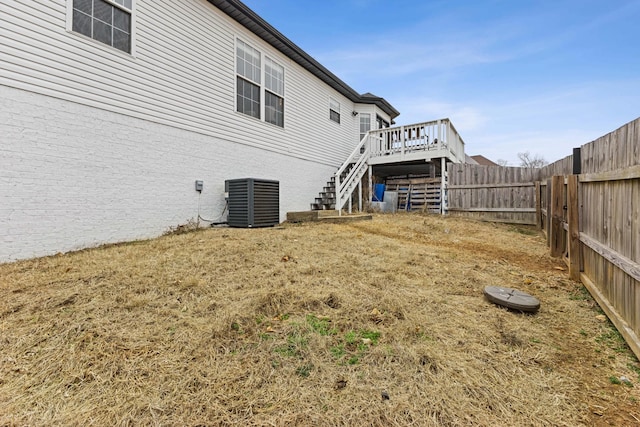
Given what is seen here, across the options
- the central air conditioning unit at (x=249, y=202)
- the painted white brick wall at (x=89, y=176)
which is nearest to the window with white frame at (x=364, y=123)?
the central air conditioning unit at (x=249, y=202)

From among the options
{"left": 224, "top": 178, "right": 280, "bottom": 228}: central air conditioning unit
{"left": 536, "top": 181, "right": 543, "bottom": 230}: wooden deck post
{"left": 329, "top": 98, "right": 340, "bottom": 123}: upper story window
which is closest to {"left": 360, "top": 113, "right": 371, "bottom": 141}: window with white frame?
{"left": 329, "top": 98, "right": 340, "bottom": 123}: upper story window

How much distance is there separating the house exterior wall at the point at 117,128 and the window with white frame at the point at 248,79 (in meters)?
0.22

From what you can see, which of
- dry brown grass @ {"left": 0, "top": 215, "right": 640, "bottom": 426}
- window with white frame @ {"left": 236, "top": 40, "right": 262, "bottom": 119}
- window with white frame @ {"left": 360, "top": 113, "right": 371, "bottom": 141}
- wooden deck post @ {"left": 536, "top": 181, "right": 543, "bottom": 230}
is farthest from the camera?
window with white frame @ {"left": 360, "top": 113, "right": 371, "bottom": 141}

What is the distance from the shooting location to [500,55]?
12438 mm

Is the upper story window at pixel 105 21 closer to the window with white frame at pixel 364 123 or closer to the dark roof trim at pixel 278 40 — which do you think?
the dark roof trim at pixel 278 40

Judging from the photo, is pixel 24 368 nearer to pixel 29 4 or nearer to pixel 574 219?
pixel 29 4

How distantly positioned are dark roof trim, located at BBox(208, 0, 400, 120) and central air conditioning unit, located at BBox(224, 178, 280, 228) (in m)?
4.14

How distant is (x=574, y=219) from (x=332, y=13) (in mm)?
12380

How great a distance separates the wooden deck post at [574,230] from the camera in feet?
12.4

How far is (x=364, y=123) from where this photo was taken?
13.8m

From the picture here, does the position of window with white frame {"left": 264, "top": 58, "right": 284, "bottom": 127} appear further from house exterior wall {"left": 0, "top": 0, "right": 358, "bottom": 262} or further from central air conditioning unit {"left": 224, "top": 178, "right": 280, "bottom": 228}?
central air conditioning unit {"left": 224, "top": 178, "right": 280, "bottom": 228}

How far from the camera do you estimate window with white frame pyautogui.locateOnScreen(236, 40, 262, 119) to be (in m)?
7.93

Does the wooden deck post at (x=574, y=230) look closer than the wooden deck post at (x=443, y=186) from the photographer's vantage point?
Yes

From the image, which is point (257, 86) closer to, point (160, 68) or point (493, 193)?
point (160, 68)
